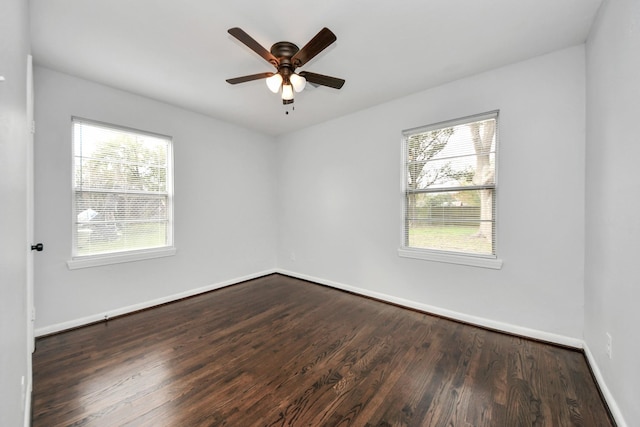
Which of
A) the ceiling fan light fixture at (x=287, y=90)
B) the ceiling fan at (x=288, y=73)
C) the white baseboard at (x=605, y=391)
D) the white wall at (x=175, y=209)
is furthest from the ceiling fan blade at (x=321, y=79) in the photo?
the white baseboard at (x=605, y=391)

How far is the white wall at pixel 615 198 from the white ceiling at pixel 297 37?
421 millimetres

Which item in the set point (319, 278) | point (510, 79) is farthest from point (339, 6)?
point (319, 278)

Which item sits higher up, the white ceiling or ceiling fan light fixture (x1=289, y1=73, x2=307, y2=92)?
the white ceiling

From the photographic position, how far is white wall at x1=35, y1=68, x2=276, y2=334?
8.45ft

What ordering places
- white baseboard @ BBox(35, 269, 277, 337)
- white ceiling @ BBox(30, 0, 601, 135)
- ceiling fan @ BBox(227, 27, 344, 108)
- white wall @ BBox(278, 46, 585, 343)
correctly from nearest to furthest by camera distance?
white ceiling @ BBox(30, 0, 601, 135), ceiling fan @ BBox(227, 27, 344, 108), white wall @ BBox(278, 46, 585, 343), white baseboard @ BBox(35, 269, 277, 337)

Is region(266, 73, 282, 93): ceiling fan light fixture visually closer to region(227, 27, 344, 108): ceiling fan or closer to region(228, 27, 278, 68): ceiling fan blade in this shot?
region(227, 27, 344, 108): ceiling fan

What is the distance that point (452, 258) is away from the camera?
2908 mm

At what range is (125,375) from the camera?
6.40 feet

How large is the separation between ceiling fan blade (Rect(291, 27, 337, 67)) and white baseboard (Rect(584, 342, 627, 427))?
2.86 m

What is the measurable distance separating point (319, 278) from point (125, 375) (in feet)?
9.07

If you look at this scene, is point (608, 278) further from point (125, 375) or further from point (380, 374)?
point (125, 375)

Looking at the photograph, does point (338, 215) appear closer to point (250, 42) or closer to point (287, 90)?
point (287, 90)

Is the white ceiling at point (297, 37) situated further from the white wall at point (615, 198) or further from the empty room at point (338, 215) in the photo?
the white wall at point (615, 198)

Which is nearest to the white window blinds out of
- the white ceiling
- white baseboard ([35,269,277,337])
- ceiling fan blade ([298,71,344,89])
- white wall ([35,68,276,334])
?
the white ceiling
